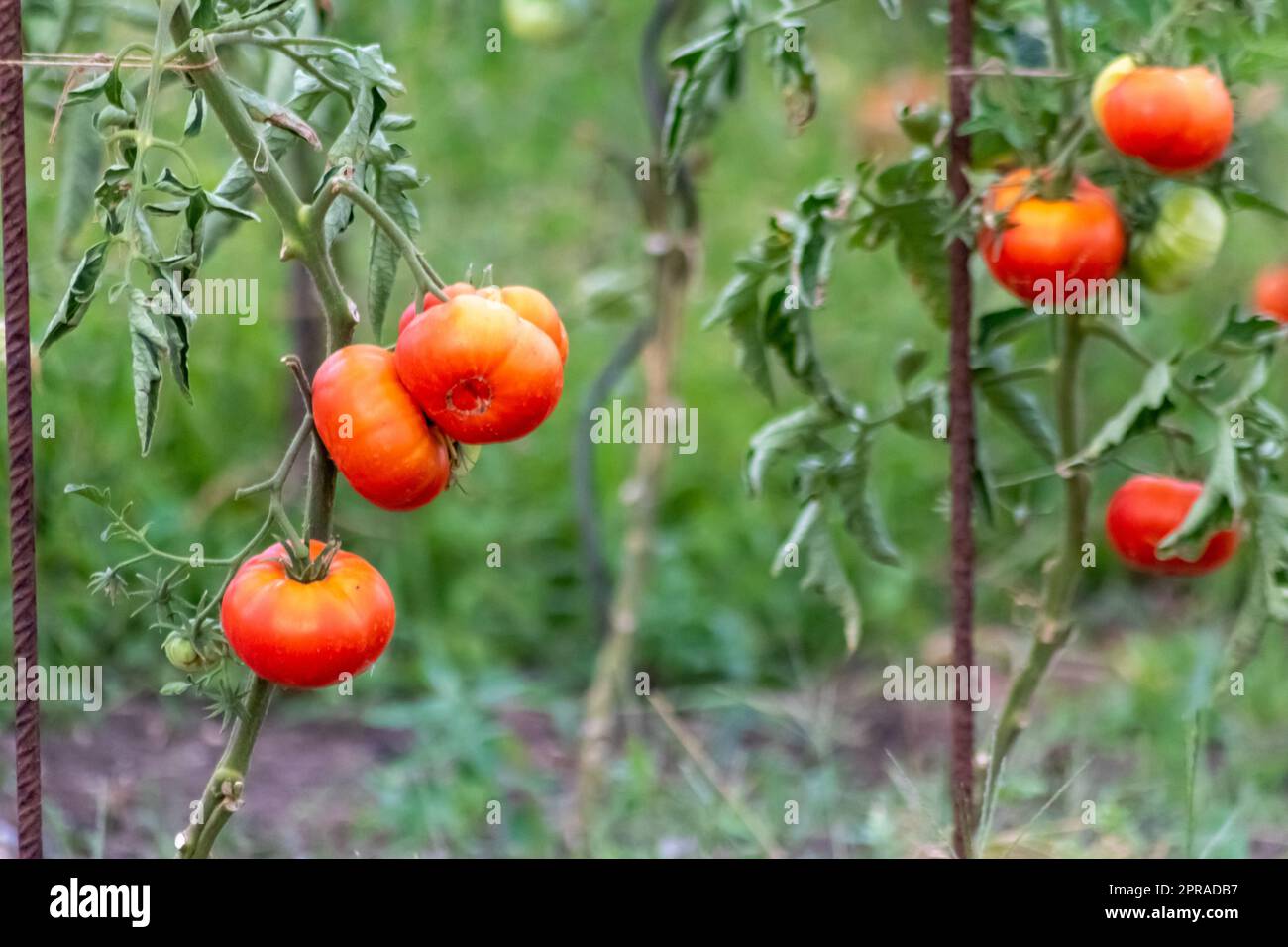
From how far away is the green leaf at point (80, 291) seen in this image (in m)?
1.20

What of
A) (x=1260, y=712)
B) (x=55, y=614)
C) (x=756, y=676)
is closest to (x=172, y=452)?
(x=55, y=614)

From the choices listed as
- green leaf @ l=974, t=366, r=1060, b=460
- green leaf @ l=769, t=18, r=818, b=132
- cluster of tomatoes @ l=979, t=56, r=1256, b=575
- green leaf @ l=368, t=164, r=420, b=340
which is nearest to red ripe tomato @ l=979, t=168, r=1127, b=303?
cluster of tomatoes @ l=979, t=56, r=1256, b=575

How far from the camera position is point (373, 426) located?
1247 mm

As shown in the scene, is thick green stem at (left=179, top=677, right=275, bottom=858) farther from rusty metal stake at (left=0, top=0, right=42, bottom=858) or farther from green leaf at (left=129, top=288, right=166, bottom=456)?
green leaf at (left=129, top=288, right=166, bottom=456)

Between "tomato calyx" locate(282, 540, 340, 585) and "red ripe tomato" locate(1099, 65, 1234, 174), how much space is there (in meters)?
0.93

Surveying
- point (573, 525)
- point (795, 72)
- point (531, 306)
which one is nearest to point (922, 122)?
point (795, 72)

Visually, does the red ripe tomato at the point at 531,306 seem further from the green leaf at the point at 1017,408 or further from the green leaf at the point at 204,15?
the green leaf at the point at 1017,408

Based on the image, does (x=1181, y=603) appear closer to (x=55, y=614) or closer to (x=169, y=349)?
(x=55, y=614)

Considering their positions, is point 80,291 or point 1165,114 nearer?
point 80,291

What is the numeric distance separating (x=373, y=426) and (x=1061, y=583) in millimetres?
920

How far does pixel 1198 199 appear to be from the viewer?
1.68 meters

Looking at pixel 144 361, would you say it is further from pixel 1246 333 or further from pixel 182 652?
pixel 1246 333

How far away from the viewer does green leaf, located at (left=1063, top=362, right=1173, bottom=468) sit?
1575 mm
